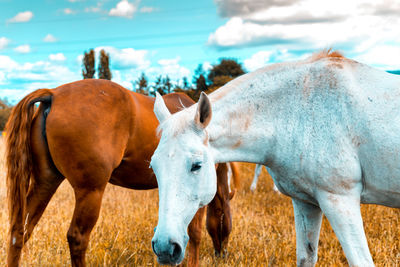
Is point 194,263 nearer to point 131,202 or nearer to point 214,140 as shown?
point 214,140

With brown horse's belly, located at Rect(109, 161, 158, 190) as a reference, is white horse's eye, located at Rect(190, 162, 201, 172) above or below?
above

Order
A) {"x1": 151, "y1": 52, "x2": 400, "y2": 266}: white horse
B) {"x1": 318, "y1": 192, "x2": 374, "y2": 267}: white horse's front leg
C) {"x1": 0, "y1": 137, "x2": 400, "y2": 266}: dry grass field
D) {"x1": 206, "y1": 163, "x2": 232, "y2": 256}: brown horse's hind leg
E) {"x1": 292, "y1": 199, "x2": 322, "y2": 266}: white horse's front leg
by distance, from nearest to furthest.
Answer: {"x1": 151, "y1": 52, "x2": 400, "y2": 266}: white horse, {"x1": 318, "y1": 192, "x2": 374, "y2": 267}: white horse's front leg, {"x1": 292, "y1": 199, "x2": 322, "y2": 266}: white horse's front leg, {"x1": 0, "y1": 137, "x2": 400, "y2": 266}: dry grass field, {"x1": 206, "y1": 163, "x2": 232, "y2": 256}: brown horse's hind leg

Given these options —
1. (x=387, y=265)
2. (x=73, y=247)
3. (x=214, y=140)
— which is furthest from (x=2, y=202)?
(x=387, y=265)

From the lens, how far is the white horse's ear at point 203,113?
2.20m

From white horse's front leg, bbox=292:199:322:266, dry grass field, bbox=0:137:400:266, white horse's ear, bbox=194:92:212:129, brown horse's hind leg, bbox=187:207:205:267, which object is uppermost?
white horse's ear, bbox=194:92:212:129

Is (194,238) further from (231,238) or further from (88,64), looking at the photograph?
(88,64)

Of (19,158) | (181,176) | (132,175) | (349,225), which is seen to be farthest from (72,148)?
(349,225)

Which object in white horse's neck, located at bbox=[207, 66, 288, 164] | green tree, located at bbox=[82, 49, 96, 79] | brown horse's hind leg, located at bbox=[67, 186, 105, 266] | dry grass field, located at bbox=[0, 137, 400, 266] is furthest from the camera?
green tree, located at bbox=[82, 49, 96, 79]

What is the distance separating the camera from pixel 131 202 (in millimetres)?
7004

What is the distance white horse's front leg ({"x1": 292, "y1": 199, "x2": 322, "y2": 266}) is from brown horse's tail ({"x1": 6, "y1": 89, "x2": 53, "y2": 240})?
8.35ft

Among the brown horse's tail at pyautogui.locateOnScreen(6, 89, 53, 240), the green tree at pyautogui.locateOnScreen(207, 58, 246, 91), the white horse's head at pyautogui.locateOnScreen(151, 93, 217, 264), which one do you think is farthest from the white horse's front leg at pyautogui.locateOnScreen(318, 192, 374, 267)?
the green tree at pyautogui.locateOnScreen(207, 58, 246, 91)

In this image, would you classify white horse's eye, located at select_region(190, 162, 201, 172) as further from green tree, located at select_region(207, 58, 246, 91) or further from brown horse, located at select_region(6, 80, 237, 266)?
green tree, located at select_region(207, 58, 246, 91)

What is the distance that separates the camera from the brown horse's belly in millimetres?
3805

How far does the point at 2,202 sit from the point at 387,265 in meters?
6.82
